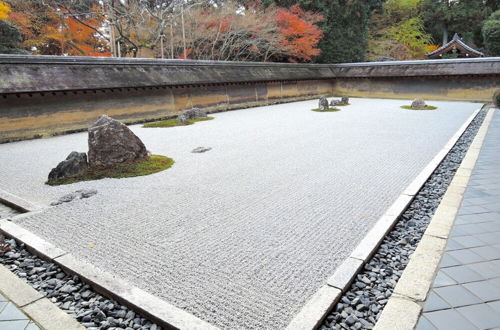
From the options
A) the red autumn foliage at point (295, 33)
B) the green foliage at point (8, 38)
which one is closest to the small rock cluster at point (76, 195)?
the green foliage at point (8, 38)

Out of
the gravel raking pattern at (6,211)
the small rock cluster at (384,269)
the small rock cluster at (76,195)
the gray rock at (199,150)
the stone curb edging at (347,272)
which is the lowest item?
the small rock cluster at (384,269)

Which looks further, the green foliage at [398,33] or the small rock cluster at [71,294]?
the green foliage at [398,33]

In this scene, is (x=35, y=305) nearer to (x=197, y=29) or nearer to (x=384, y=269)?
(x=384, y=269)

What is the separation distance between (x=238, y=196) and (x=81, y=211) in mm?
1896

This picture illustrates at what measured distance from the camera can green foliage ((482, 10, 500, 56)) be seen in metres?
24.5

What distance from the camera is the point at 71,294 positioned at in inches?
92.7

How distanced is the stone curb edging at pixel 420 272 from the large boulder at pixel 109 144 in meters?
4.59

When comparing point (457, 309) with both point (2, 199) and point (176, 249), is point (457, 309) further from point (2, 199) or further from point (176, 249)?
point (2, 199)

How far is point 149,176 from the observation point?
512 cm

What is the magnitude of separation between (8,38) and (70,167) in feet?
43.7

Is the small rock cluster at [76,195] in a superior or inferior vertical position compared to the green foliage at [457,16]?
inferior

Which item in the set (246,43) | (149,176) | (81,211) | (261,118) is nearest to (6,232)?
(81,211)

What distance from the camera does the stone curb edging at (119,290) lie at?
2002mm

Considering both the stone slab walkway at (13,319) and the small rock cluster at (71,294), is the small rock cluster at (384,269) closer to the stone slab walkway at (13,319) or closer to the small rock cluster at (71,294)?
the small rock cluster at (71,294)
